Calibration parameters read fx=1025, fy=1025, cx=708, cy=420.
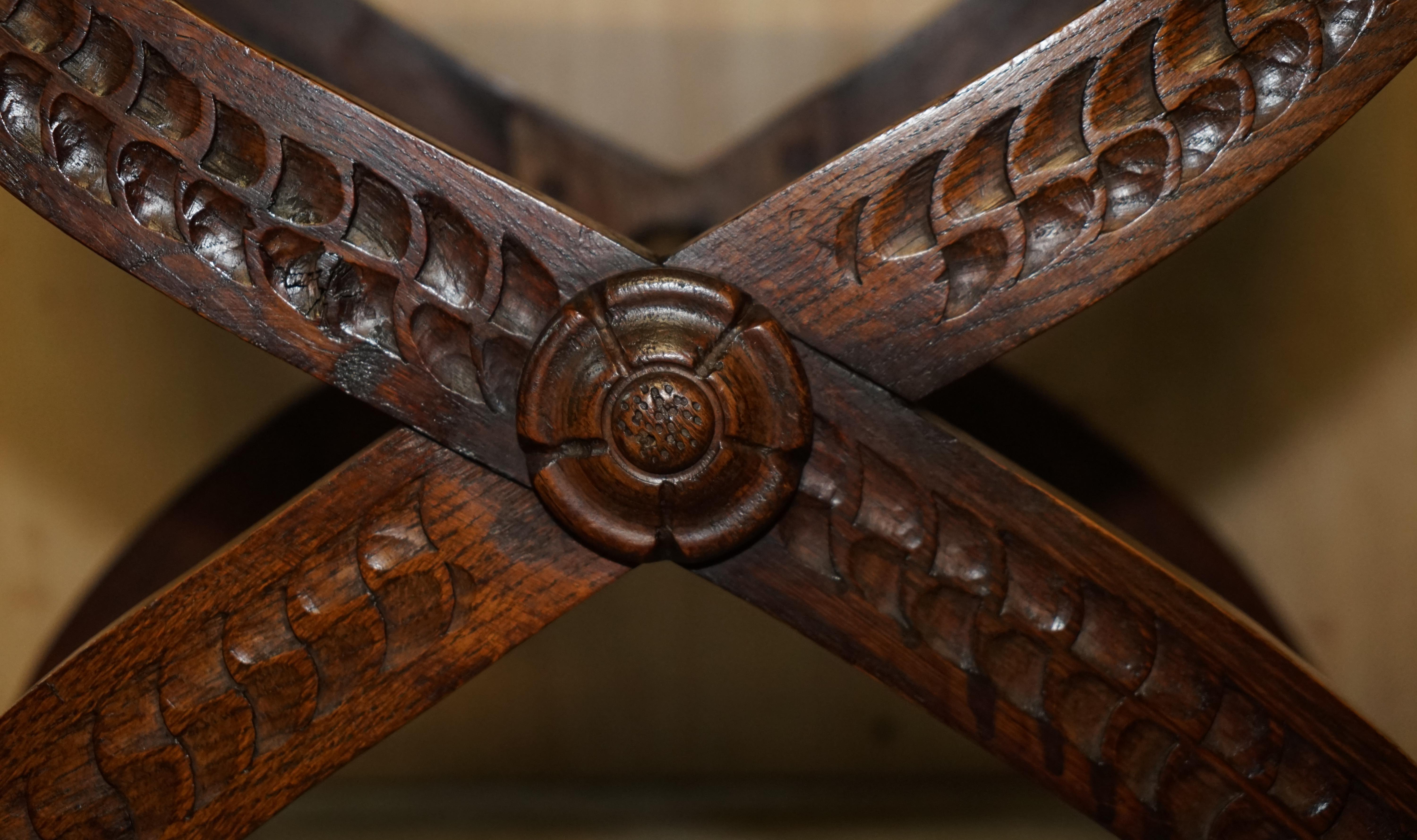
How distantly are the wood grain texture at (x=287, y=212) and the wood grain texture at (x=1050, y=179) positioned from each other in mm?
80

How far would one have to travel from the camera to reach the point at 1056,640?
45cm

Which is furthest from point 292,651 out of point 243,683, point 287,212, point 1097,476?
point 1097,476

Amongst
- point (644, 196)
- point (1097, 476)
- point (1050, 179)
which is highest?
point (644, 196)

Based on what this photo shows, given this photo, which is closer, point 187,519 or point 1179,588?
point 1179,588

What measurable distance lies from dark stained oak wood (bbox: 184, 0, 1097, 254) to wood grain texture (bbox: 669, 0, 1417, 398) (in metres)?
0.37

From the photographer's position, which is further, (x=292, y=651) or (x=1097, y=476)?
(x=1097, y=476)

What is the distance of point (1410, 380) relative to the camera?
0.86 m

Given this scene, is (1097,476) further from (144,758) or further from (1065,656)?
(144,758)

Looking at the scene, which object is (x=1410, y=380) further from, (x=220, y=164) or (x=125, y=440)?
(x=125, y=440)

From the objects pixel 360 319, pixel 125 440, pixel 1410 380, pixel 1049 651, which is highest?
pixel 125 440

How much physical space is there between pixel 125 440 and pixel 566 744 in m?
0.46

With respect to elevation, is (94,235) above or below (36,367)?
below

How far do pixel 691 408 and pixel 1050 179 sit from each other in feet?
0.56

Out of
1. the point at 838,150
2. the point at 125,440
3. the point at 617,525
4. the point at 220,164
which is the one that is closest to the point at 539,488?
the point at 617,525
